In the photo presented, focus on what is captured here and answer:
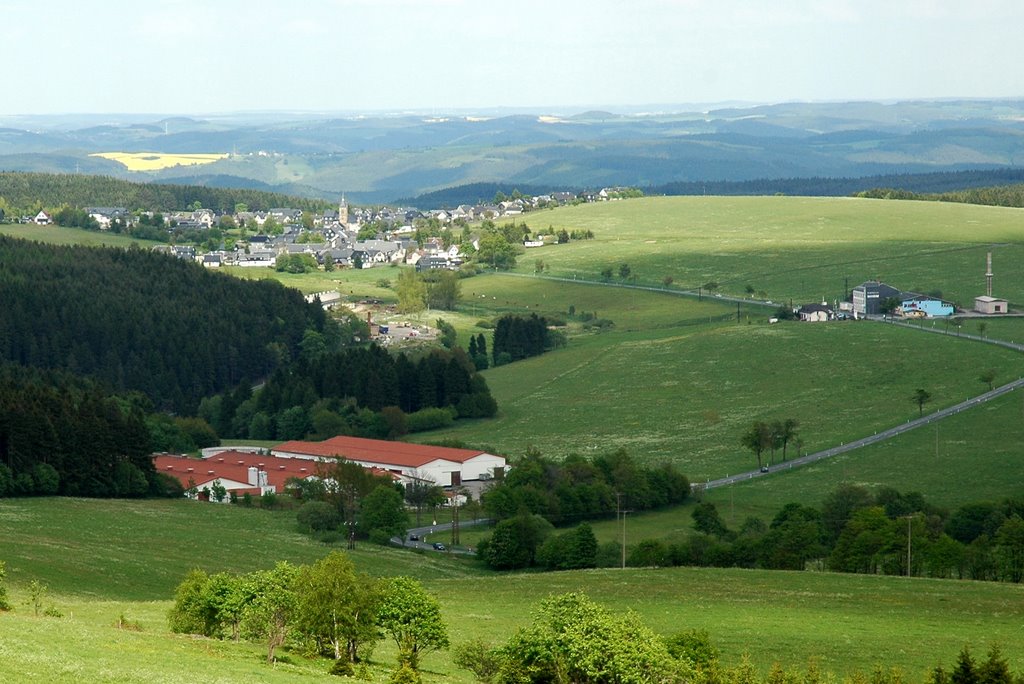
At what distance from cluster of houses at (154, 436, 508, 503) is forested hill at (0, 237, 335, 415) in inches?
1124

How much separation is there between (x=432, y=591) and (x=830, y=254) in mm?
121970

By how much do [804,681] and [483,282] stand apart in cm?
13548

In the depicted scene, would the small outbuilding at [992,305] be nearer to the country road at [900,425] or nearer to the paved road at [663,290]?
the country road at [900,425]

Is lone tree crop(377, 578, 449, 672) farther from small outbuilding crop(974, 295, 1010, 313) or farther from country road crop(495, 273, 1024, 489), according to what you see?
small outbuilding crop(974, 295, 1010, 313)

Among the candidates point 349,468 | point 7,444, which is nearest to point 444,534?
point 349,468

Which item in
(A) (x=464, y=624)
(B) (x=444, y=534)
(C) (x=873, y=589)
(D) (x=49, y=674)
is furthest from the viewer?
(B) (x=444, y=534)

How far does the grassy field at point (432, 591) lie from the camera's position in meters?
30.5

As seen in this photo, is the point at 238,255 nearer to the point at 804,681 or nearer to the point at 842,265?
the point at 842,265

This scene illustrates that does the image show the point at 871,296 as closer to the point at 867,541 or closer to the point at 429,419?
the point at 429,419

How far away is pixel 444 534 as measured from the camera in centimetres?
6806

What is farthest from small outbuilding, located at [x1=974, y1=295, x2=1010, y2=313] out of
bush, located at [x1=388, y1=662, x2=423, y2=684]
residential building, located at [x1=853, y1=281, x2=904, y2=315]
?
bush, located at [x1=388, y1=662, x2=423, y2=684]

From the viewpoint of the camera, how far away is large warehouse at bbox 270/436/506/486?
79.8 m

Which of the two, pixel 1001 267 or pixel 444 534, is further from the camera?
pixel 1001 267

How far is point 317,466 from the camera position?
256 feet
